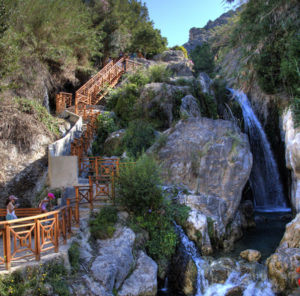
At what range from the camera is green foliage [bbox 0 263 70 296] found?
577 cm

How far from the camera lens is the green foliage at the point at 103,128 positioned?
16736 millimetres

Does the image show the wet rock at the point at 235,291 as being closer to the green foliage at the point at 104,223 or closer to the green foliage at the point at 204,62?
the green foliage at the point at 104,223

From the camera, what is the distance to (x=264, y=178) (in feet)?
53.3

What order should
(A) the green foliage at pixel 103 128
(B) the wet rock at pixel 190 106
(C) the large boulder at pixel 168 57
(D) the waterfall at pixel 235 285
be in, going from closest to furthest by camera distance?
(D) the waterfall at pixel 235 285
(B) the wet rock at pixel 190 106
(A) the green foliage at pixel 103 128
(C) the large boulder at pixel 168 57

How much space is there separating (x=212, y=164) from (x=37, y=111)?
8.86 metres

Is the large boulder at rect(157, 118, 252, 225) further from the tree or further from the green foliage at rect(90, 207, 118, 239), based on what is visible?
the tree

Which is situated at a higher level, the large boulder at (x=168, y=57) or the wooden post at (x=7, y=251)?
the large boulder at (x=168, y=57)

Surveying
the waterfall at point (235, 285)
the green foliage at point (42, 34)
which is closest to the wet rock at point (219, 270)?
the waterfall at point (235, 285)

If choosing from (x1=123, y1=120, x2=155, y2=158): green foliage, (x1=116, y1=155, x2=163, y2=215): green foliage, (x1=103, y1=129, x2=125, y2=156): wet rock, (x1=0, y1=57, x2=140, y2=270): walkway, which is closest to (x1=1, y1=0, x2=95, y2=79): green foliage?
(x1=0, y1=57, x2=140, y2=270): walkway

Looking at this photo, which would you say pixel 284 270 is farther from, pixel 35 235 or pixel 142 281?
pixel 35 235

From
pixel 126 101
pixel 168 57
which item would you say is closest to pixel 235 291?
pixel 126 101

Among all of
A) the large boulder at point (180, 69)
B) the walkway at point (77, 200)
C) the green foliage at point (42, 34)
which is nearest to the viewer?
the walkway at point (77, 200)

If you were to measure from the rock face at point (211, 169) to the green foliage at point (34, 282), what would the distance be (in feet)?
17.6

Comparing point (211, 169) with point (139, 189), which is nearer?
point (139, 189)
